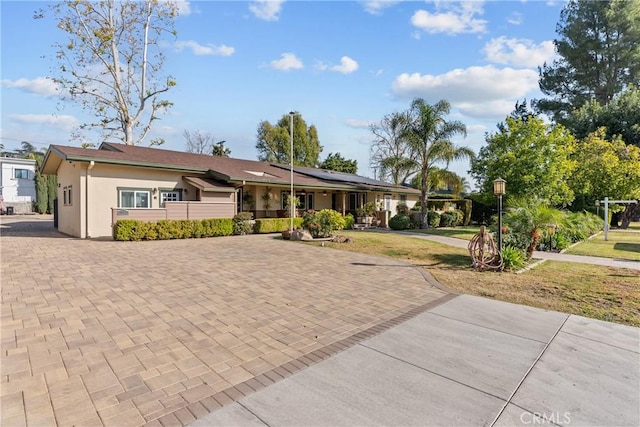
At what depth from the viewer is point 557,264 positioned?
8656mm

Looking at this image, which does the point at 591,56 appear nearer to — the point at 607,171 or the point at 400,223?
the point at 607,171

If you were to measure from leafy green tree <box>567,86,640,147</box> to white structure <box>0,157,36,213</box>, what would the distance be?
173 feet

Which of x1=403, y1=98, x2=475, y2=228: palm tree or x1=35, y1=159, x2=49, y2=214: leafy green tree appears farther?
x1=35, y1=159, x2=49, y2=214: leafy green tree

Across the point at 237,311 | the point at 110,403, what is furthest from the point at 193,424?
the point at 237,311

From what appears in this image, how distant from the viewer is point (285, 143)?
131 ft

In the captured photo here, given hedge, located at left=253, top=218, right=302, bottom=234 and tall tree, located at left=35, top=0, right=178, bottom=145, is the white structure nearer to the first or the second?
tall tree, located at left=35, top=0, right=178, bottom=145

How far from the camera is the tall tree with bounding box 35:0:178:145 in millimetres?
20812

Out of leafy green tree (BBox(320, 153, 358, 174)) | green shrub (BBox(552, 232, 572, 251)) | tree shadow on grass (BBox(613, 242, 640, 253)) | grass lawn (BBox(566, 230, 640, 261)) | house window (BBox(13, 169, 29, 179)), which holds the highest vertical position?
leafy green tree (BBox(320, 153, 358, 174))

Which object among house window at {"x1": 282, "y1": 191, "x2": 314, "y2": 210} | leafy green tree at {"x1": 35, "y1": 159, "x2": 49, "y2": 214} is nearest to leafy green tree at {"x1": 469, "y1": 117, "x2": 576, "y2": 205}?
house window at {"x1": 282, "y1": 191, "x2": 314, "y2": 210}

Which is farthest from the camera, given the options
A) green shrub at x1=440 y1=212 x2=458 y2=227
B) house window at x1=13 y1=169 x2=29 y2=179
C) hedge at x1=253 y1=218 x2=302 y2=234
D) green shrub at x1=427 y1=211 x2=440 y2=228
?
house window at x1=13 y1=169 x2=29 y2=179

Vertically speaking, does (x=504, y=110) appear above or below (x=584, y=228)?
above

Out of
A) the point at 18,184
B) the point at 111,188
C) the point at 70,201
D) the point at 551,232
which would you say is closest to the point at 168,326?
the point at 551,232

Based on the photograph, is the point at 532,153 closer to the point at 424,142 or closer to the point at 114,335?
the point at 424,142

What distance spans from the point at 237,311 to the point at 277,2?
10666mm
